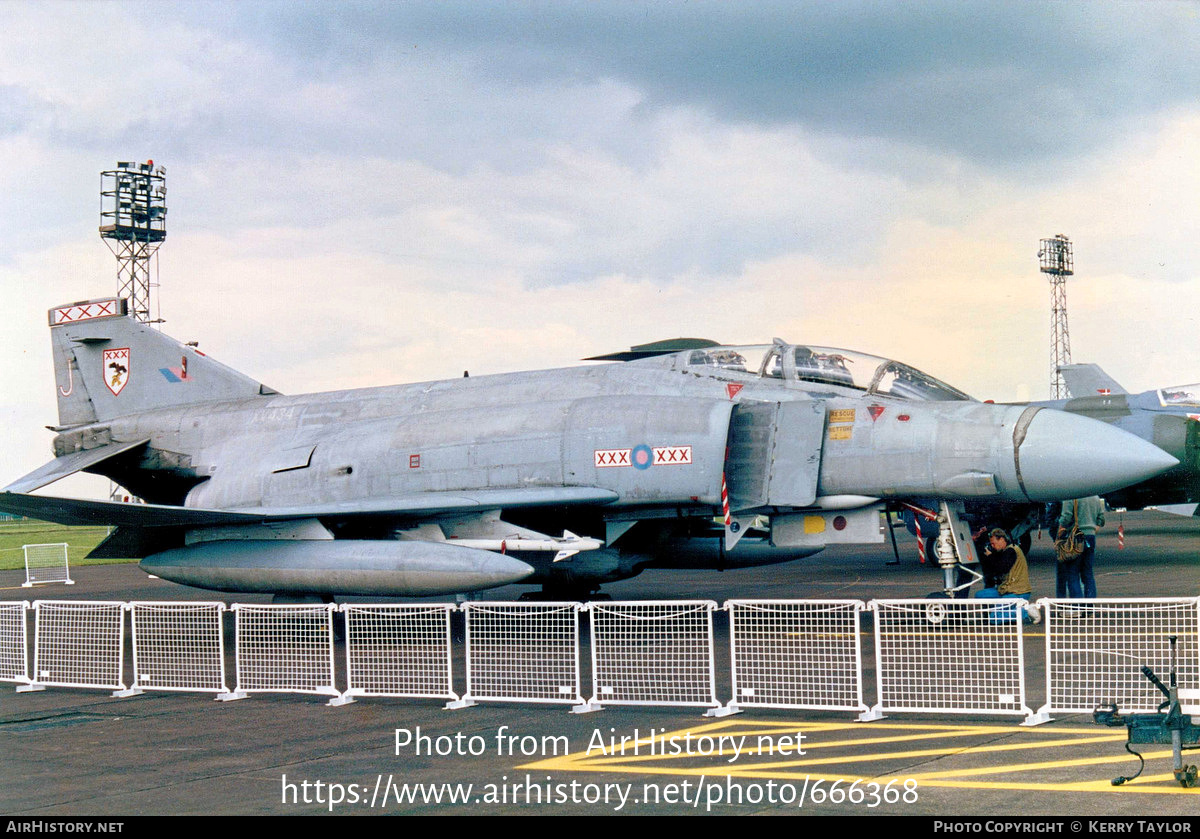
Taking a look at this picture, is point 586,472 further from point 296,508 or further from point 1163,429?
point 1163,429

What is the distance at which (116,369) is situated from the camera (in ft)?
62.5

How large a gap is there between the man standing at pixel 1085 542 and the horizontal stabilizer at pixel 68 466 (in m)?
12.9

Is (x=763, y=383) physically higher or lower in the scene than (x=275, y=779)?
higher

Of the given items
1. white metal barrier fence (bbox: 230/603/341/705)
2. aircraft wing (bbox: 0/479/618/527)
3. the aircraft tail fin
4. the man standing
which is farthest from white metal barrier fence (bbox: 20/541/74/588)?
the man standing

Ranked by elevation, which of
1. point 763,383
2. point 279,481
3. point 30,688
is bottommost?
point 30,688

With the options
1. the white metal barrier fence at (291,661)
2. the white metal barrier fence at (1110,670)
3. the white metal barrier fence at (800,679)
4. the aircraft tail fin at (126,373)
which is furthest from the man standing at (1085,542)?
the aircraft tail fin at (126,373)

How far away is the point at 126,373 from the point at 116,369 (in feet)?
0.61

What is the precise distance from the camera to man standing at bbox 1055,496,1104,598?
13373 mm

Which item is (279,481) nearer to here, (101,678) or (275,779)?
(101,678)

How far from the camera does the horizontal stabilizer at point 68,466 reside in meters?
17.8

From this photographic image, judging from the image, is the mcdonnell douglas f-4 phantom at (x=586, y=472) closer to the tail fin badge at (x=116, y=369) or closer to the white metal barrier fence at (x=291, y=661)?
the tail fin badge at (x=116, y=369)

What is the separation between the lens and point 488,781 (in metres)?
6.66
